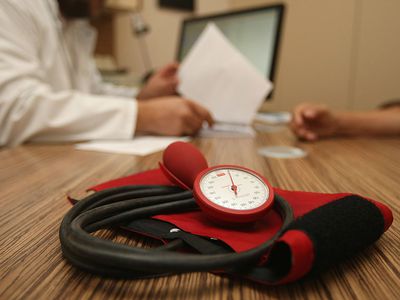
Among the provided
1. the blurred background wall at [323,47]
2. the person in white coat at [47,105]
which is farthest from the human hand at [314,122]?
the blurred background wall at [323,47]

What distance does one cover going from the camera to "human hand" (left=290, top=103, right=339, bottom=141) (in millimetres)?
823

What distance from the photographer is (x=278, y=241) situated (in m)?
0.20

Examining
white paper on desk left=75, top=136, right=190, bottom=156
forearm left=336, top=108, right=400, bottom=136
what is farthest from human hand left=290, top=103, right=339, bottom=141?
white paper on desk left=75, top=136, right=190, bottom=156

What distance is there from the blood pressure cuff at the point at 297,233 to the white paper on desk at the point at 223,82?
24.8 inches

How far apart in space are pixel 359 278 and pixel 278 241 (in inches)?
2.7

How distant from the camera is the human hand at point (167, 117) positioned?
78 centimetres

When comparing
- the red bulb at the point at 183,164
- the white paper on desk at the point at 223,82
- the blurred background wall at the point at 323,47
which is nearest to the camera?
the red bulb at the point at 183,164

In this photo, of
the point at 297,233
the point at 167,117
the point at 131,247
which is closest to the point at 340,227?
the point at 297,233

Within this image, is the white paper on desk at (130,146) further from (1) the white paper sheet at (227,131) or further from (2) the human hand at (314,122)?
(2) the human hand at (314,122)

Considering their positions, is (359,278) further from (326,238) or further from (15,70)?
(15,70)

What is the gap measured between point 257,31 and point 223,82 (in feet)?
1.08

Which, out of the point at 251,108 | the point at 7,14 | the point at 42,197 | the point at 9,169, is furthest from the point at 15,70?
the point at 251,108

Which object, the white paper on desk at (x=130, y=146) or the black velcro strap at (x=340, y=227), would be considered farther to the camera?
the white paper on desk at (x=130, y=146)

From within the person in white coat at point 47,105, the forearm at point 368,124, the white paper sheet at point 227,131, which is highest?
the person in white coat at point 47,105
